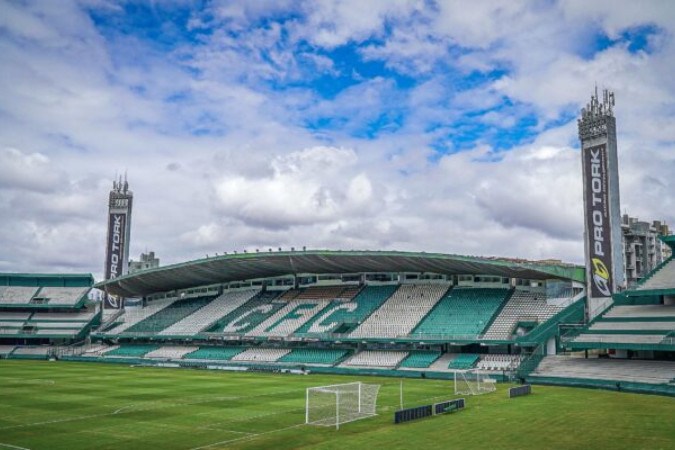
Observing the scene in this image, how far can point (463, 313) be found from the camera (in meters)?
69.9

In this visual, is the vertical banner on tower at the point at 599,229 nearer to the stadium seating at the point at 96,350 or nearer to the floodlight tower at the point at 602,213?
the floodlight tower at the point at 602,213

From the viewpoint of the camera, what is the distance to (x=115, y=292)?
105 meters

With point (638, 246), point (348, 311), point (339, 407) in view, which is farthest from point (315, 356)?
point (638, 246)

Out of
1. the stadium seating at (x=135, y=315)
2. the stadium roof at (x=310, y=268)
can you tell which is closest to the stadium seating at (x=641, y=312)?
the stadium roof at (x=310, y=268)

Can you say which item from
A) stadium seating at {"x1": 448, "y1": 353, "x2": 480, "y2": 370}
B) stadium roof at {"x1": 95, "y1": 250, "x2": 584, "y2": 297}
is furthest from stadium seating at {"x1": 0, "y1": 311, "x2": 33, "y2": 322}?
stadium seating at {"x1": 448, "y1": 353, "x2": 480, "y2": 370}

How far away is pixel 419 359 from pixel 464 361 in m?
5.33

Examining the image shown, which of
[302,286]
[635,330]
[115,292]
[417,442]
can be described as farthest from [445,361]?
[115,292]

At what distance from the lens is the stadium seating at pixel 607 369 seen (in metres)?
47.1

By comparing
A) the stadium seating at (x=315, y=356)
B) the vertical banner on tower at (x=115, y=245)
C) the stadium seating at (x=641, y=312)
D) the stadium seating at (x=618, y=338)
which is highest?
the vertical banner on tower at (x=115, y=245)

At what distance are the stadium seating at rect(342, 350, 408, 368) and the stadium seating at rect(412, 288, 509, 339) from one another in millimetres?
3471

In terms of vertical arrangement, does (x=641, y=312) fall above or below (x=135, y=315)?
above

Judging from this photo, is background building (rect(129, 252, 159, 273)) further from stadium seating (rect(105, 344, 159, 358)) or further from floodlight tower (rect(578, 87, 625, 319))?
floodlight tower (rect(578, 87, 625, 319))

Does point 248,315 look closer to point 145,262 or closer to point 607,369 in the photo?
point 607,369

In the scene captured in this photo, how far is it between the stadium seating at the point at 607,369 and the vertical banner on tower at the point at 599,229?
7.57m
